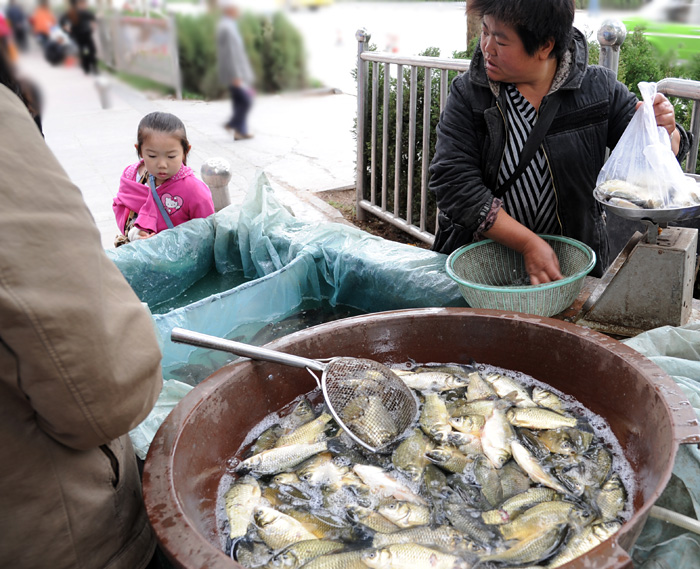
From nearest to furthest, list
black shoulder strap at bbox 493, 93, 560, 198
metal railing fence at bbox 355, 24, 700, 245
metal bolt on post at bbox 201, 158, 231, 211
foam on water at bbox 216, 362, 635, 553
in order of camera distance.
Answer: foam on water at bbox 216, 362, 635, 553, black shoulder strap at bbox 493, 93, 560, 198, metal bolt on post at bbox 201, 158, 231, 211, metal railing fence at bbox 355, 24, 700, 245

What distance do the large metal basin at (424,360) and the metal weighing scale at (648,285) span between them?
59cm

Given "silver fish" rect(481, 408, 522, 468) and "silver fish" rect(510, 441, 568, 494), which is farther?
"silver fish" rect(481, 408, 522, 468)

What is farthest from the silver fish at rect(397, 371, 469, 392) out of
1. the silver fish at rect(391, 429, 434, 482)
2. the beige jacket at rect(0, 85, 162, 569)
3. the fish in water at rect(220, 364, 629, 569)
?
the beige jacket at rect(0, 85, 162, 569)

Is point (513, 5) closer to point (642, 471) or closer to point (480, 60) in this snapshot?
point (480, 60)

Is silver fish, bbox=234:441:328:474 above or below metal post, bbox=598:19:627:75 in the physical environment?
below

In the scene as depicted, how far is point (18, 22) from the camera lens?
46cm

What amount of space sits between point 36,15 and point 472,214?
2.30 metres

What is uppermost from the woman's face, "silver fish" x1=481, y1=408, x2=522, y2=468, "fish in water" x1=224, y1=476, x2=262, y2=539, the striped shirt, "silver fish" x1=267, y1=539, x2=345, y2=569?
the woman's face

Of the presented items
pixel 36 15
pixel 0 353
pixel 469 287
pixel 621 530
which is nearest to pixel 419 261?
pixel 469 287

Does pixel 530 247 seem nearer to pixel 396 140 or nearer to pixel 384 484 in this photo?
pixel 384 484

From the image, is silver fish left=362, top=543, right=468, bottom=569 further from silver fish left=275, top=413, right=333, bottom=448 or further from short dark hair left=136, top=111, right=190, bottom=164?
short dark hair left=136, top=111, right=190, bottom=164

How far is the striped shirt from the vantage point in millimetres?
2664

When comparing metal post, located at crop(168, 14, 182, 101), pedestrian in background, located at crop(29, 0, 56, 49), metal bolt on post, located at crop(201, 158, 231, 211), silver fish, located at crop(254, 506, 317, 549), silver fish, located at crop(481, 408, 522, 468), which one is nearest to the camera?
pedestrian in background, located at crop(29, 0, 56, 49)

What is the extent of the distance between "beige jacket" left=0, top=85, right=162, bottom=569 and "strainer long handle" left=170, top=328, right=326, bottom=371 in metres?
0.41
